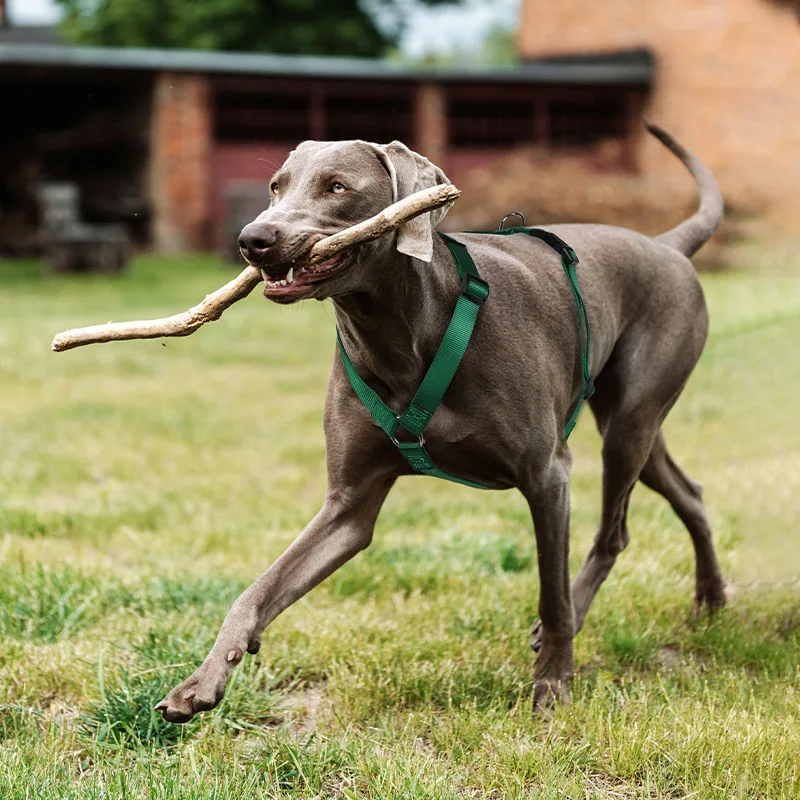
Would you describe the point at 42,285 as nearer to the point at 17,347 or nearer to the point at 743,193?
the point at 17,347

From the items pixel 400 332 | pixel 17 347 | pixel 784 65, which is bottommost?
pixel 17 347

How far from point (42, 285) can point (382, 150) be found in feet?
46.6

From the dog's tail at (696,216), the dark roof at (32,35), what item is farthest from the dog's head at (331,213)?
the dark roof at (32,35)

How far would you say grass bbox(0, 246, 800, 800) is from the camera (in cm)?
285

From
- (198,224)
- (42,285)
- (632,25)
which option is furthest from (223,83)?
(632,25)

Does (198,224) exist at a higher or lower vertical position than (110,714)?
lower

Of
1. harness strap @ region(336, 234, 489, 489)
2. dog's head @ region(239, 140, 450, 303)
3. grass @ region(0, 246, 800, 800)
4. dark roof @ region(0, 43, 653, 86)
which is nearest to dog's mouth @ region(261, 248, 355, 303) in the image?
dog's head @ region(239, 140, 450, 303)

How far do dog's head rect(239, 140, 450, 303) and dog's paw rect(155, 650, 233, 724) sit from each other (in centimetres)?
94

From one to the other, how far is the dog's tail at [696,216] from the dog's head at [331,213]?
5.12ft

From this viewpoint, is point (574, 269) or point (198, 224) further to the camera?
point (198, 224)

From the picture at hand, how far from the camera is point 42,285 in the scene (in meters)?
16.1

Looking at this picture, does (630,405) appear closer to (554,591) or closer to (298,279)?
(554,591)

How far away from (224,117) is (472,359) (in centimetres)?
1953

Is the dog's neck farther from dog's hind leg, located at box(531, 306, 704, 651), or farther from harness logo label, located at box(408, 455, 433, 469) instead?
dog's hind leg, located at box(531, 306, 704, 651)
